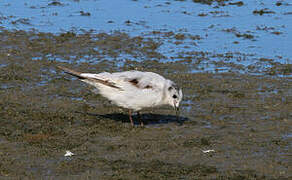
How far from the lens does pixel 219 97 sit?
1212cm

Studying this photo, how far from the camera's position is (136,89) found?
10.0 metres

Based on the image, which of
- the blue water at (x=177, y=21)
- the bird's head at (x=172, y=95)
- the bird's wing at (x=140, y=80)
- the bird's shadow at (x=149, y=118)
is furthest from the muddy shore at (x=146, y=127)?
the blue water at (x=177, y=21)

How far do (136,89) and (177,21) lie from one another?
1247 centimetres

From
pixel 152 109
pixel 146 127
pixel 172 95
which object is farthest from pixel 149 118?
pixel 172 95

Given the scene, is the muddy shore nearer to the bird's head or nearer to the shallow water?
the shallow water

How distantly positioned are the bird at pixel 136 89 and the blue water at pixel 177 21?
19.1 ft

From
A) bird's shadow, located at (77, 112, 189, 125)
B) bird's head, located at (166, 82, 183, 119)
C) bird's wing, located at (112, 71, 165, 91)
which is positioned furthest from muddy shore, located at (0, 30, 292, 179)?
bird's wing, located at (112, 71, 165, 91)

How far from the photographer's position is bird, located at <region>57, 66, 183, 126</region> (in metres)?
10.0

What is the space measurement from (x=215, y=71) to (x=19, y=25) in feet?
29.4

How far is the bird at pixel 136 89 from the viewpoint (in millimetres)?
10008

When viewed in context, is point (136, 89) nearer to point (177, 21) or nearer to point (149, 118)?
point (149, 118)

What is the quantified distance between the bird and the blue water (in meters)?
5.82

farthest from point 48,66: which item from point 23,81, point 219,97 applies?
point 219,97

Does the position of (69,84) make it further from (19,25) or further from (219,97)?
(19,25)
